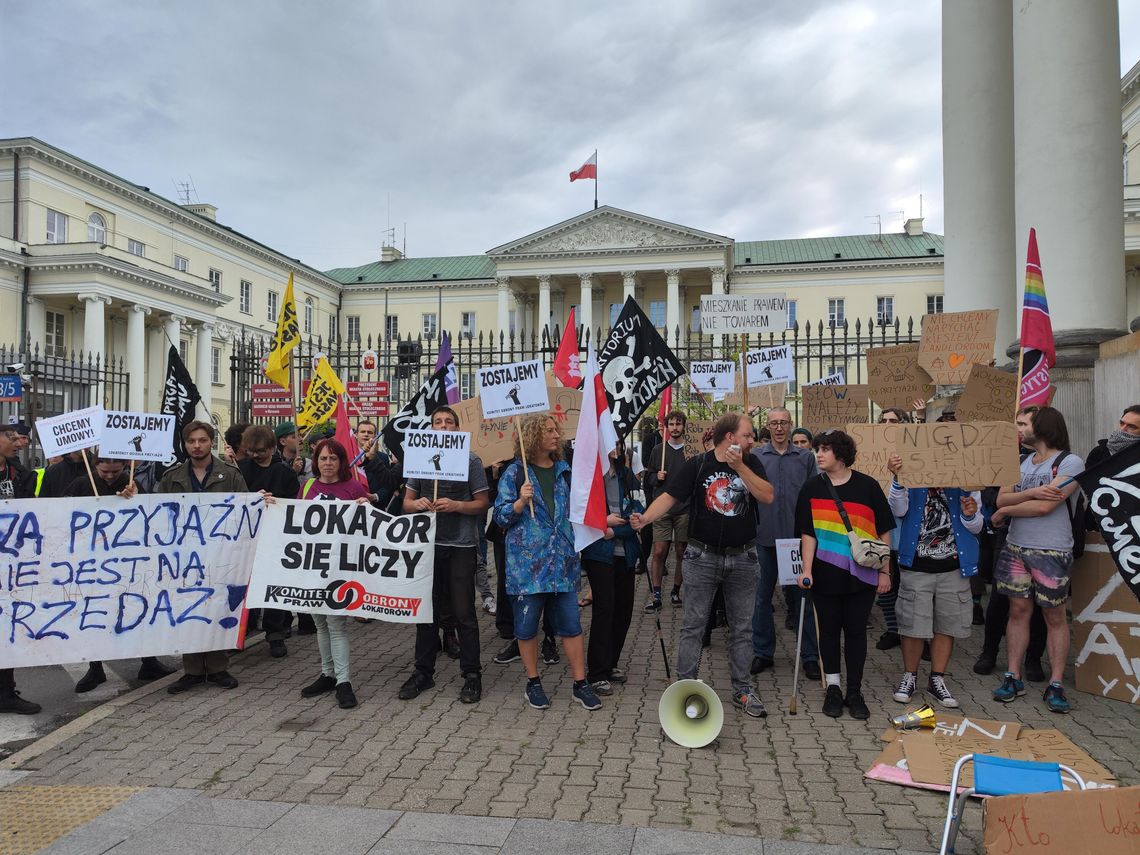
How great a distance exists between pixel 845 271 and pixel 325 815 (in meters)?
59.0

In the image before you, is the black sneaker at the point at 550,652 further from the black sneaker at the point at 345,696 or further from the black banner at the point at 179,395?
the black banner at the point at 179,395

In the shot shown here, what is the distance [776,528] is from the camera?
22.9 feet

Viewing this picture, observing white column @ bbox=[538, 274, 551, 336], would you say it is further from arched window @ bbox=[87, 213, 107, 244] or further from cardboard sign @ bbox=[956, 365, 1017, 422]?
cardboard sign @ bbox=[956, 365, 1017, 422]

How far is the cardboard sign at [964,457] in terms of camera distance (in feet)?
18.0

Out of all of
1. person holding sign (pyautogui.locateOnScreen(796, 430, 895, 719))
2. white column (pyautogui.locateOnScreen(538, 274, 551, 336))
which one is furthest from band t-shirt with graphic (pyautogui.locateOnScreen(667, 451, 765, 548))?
white column (pyautogui.locateOnScreen(538, 274, 551, 336))

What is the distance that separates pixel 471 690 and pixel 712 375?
Result: 4.40 meters

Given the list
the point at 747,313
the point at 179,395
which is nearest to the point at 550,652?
the point at 747,313

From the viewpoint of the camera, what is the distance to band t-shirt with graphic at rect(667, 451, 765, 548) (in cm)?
553

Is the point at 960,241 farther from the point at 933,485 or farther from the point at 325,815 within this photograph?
the point at 325,815

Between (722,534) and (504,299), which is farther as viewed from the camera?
(504,299)

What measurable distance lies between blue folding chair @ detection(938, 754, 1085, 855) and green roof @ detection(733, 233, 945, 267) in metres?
62.8

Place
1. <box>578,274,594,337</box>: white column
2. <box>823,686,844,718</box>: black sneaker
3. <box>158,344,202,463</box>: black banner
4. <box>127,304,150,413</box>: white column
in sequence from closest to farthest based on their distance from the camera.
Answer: <box>823,686,844,718</box>: black sneaker < <box>158,344,202,463</box>: black banner < <box>127,304,150,413</box>: white column < <box>578,274,594,337</box>: white column

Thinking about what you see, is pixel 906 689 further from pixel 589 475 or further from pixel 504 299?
pixel 504 299

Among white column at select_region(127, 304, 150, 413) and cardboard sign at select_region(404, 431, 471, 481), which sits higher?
white column at select_region(127, 304, 150, 413)
